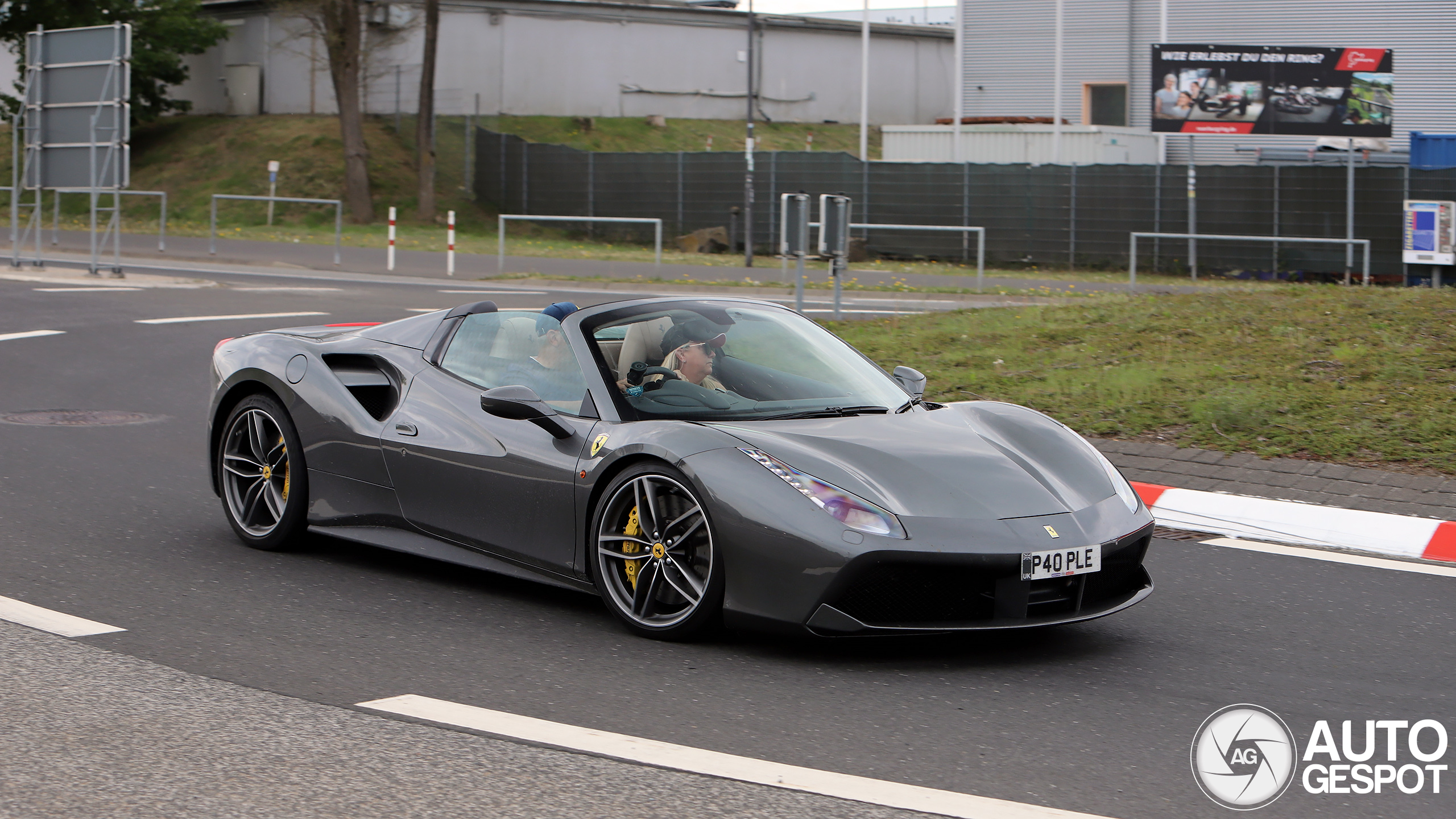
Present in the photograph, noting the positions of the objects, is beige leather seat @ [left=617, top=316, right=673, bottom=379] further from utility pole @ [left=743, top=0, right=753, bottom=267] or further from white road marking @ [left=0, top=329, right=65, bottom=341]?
utility pole @ [left=743, top=0, right=753, bottom=267]

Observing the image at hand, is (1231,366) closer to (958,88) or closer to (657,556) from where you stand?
(657,556)

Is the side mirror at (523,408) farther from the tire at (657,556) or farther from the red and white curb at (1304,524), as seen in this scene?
the red and white curb at (1304,524)

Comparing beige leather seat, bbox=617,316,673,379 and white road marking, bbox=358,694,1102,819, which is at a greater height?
beige leather seat, bbox=617,316,673,379

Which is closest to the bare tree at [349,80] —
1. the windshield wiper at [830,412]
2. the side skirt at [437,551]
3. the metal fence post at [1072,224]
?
the metal fence post at [1072,224]

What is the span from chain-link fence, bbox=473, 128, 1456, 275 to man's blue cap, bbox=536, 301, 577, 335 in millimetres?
24073

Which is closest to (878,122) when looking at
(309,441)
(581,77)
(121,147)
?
(581,77)

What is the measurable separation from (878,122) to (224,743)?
5325 cm

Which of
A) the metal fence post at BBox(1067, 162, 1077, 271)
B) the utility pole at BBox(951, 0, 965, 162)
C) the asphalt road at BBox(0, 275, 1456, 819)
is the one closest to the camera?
the asphalt road at BBox(0, 275, 1456, 819)

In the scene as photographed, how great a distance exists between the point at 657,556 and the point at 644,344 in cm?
101

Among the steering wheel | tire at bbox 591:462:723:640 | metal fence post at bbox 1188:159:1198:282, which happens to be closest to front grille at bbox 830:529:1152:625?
tire at bbox 591:462:723:640

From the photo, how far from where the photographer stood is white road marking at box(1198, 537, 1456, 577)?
6375 millimetres

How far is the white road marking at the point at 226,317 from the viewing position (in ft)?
52.3

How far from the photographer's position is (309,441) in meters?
6.35

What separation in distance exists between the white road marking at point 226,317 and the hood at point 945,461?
→ 12192mm
